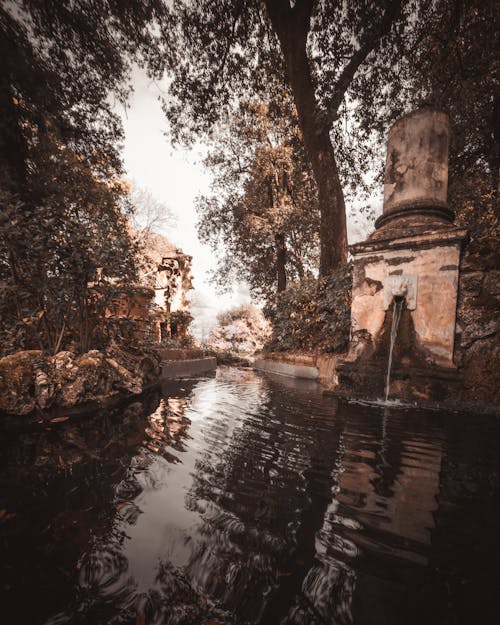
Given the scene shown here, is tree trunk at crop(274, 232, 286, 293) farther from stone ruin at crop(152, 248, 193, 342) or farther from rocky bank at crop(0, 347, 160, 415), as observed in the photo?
rocky bank at crop(0, 347, 160, 415)

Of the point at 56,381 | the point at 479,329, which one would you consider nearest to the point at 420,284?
the point at 479,329

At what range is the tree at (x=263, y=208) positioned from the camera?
12.3m

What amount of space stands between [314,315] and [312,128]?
193 inches

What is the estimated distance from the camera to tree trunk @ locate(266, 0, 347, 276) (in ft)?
22.9

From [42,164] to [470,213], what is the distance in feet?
42.7

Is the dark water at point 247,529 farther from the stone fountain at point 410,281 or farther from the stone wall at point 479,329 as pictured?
the stone fountain at point 410,281

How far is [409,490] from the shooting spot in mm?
1588

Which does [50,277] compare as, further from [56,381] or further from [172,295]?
[172,295]

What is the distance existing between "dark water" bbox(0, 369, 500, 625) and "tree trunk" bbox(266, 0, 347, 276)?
5.97 metres

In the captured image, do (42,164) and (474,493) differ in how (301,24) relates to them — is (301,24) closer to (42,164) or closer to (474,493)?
(42,164)

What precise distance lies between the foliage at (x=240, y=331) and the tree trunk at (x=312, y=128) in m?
9.98

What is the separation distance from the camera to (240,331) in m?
17.7

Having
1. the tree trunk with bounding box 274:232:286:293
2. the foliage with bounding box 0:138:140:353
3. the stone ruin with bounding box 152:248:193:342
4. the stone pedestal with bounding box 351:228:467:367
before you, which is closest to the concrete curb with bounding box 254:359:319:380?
the stone pedestal with bounding box 351:228:467:367

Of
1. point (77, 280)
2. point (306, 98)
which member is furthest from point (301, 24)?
point (77, 280)
